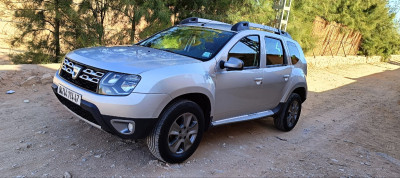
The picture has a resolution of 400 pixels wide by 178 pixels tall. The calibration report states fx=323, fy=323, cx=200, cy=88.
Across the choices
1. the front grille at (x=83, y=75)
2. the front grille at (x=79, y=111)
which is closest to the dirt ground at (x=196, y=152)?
the front grille at (x=79, y=111)

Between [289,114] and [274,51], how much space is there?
128 cm

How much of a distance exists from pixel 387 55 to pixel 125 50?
28.3 meters

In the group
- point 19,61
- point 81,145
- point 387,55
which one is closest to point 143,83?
point 81,145

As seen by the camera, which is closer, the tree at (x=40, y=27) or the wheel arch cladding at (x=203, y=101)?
the wheel arch cladding at (x=203, y=101)

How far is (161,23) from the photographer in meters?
8.91

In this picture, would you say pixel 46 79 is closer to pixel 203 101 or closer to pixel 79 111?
pixel 79 111

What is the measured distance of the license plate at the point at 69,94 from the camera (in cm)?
336

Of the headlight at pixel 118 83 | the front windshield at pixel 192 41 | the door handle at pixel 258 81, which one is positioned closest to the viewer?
the headlight at pixel 118 83

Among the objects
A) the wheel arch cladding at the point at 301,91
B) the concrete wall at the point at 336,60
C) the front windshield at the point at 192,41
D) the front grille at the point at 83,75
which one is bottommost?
the concrete wall at the point at 336,60

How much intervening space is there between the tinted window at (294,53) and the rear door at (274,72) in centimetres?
23

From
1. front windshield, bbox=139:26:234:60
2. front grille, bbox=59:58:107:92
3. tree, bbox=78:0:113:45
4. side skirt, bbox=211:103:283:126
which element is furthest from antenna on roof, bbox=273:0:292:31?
front grille, bbox=59:58:107:92

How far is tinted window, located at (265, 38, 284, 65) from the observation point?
4.86 metres

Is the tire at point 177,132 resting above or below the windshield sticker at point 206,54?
below

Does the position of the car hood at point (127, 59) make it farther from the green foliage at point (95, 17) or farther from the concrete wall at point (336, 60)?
the concrete wall at point (336, 60)
